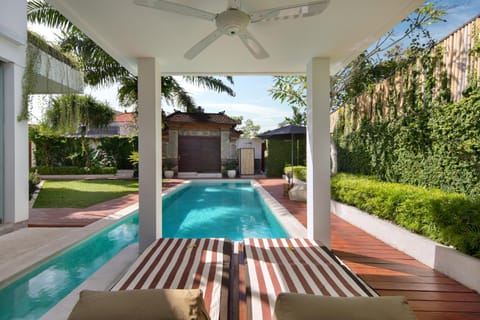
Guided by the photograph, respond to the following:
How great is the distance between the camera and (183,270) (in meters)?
2.46

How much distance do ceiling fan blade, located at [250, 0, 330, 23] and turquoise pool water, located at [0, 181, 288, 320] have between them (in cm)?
357

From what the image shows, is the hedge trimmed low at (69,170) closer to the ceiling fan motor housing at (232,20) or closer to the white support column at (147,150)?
the white support column at (147,150)

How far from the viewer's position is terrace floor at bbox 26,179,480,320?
7.54 ft

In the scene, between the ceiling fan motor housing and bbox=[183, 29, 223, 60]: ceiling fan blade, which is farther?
bbox=[183, 29, 223, 60]: ceiling fan blade

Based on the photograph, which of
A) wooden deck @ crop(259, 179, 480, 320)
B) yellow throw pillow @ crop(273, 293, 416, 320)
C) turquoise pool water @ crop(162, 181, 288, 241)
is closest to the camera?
yellow throw pillow @ crop(273, 293, 416, 320)

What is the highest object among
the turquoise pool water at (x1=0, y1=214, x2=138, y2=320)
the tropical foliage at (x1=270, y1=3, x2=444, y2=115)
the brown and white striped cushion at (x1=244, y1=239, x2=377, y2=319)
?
the tropical foliage at (x1=270, y1=3, x2=444, y2=115)

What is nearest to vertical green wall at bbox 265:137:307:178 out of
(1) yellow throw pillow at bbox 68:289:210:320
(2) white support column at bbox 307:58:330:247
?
(2) white support column at bbox 307:58:330:247

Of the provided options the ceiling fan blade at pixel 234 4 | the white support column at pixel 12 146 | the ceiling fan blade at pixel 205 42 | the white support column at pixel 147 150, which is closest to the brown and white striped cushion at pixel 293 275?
the white support column at pixel 147 150

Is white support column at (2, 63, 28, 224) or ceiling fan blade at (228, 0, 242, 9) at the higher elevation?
ceiling fan blade at (228, 0, 242, 9)

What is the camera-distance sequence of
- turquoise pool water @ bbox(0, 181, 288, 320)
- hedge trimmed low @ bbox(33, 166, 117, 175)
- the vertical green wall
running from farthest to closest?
hedge trimmed low @ bbox(33, 166, 117, 175), the vertical green wall, turquoise pool water @ bbox(0, 181, 288, 320)

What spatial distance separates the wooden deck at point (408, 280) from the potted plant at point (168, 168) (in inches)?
504

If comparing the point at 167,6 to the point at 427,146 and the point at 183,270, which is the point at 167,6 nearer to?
the point at 183,270

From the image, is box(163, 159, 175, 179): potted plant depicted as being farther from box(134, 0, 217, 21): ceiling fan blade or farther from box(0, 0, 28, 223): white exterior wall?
box(134, 0, 217, 21): ceiling fan blade

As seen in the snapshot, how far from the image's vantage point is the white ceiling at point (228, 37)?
2543 mm
